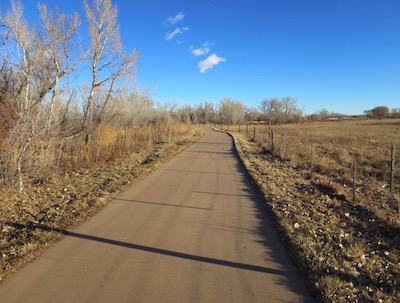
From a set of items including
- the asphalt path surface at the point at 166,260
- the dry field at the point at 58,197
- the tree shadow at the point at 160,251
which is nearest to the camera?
the asphalt path surface at the point at 166,260

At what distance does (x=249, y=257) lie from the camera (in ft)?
13.3

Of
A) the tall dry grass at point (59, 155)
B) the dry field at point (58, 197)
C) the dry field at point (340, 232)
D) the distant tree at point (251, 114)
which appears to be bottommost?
the dry field at point (340, 232)

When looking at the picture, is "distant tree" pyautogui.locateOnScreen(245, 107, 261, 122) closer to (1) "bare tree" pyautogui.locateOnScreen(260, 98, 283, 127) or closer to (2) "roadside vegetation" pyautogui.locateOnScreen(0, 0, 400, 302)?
(1) "bare tree" pyautogui.locateOnScreen(260, 98, 283, 127)

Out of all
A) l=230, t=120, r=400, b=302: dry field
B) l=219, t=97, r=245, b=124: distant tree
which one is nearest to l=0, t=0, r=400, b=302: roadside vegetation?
l=230, t=120, r=400, b=302: dry field

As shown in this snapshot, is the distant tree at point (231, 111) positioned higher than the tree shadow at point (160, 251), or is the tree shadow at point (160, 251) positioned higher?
the distant tree at point (231, 111)

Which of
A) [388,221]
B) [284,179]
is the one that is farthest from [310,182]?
[388,221]

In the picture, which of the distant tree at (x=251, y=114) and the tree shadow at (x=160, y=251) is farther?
the distant tree at (x=251, y=114)

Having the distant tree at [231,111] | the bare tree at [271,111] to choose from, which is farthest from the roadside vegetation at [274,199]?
the distant tree at [231,111]

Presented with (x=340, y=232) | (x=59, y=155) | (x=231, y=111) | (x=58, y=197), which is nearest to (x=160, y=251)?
(x=340, y=232)

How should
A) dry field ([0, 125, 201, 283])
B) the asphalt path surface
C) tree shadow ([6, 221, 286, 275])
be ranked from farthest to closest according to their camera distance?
dry field ([0, 125, 201, 283])
tree shadow ([6, 221, 286, 275])
the asphalt path surface

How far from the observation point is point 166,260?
3898 millimetres

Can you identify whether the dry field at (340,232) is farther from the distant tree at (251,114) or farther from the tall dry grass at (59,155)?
the distant tree at (251,114)

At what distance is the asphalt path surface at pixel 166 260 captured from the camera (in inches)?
125

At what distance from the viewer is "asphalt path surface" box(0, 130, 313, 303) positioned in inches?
125
